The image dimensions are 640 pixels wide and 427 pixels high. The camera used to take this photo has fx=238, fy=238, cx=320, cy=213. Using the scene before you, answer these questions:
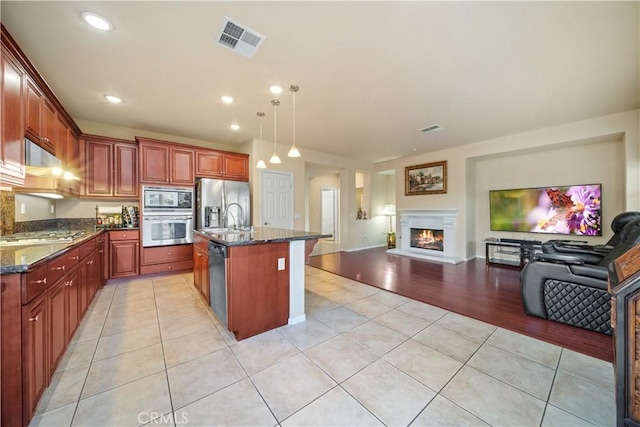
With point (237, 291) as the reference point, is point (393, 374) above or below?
below

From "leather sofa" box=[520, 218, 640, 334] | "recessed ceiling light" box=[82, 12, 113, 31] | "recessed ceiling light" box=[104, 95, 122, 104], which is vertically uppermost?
"recessed ceiling light" box=[104, 95, 122, 104]

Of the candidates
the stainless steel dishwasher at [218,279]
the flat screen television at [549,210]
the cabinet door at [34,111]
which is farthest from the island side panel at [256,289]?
the flat screen television at [549,210]

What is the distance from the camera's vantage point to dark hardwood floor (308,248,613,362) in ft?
7.29

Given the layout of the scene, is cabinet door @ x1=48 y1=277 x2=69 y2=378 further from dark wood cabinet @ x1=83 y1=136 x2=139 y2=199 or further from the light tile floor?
dark wood cabinet @ x1=83 y1=136 x2=139 y2=199

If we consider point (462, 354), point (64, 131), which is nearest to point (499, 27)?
point (462, 354)

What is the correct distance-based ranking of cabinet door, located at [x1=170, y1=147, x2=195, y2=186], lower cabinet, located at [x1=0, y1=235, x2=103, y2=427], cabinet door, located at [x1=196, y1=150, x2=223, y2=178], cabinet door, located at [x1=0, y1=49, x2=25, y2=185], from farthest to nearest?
cabinet door, located at [x1=196, y1=150, x2=223, y2=178]
cabinet door, located at [x1=170, y1=147, x2=195, y2=186]
cabinet door, located at [x1=0, y1=49, x2=25, y2=185]
lower cabinet, located at [x1=0, y1=235, x2=103, y2=427]

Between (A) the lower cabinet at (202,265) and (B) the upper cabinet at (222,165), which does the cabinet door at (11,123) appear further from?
(B) the upper cabinet at (222,165)

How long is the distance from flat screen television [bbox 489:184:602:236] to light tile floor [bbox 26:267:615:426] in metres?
3.80

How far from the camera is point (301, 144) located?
A: 5.44 m

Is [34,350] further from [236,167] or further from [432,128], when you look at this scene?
[432,128]

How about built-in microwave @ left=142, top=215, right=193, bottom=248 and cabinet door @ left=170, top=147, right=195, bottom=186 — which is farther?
cabinet door @ left=170, top=147, right=195, bottom=186

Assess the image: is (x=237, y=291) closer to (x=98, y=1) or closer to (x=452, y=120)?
(x=98, y=1)

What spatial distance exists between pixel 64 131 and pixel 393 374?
461 centimetres

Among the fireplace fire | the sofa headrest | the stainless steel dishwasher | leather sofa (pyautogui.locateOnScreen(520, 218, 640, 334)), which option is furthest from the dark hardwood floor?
the stainless steel dishwasher
